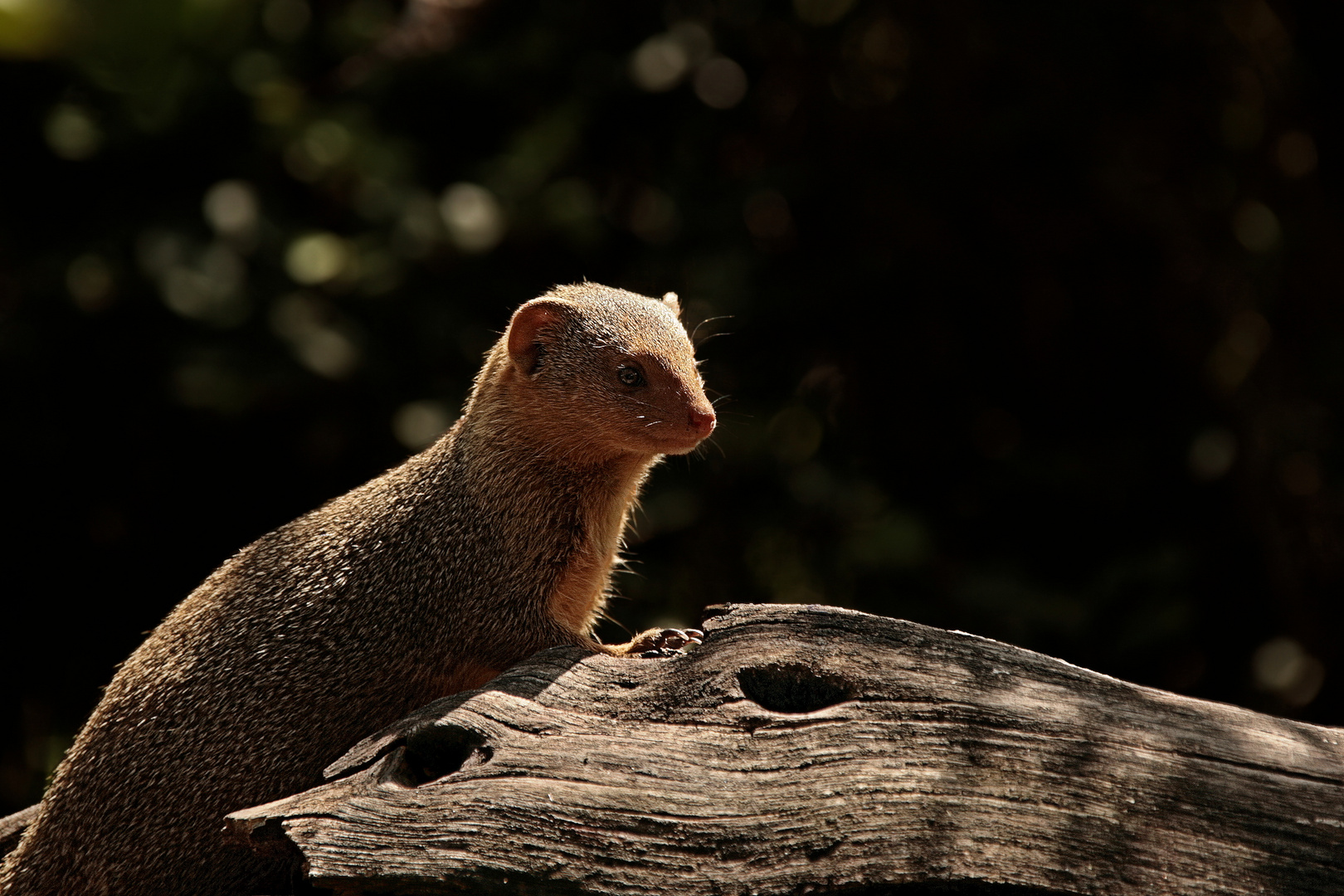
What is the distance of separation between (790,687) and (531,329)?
5.08ft

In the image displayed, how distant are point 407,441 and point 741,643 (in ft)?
9.51

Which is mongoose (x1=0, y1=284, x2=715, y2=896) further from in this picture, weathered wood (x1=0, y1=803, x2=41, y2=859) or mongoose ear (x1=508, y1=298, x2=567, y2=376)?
weathered wood (x1=0, y1=803, x2=41, y2=859)

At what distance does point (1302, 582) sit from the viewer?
6.20 m

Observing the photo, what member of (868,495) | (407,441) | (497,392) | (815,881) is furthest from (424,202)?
(815,881)

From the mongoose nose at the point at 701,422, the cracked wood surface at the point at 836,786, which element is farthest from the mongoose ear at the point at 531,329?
the cracked wood surface at the point at 836,786

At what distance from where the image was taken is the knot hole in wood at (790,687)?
8.50ft

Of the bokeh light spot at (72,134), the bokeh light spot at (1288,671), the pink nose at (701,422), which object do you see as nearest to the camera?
the pink nose at (701,422)

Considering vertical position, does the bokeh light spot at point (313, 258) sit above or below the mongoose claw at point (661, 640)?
above

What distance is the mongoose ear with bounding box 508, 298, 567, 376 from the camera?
3643mm

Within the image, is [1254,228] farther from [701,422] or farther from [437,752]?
[437,752]

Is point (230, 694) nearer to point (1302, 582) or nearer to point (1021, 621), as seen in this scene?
point (1021, 621)

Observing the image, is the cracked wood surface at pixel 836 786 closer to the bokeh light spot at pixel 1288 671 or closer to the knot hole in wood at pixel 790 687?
the knot hole in wood at pixel 790 687

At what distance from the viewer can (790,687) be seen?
8.57ft

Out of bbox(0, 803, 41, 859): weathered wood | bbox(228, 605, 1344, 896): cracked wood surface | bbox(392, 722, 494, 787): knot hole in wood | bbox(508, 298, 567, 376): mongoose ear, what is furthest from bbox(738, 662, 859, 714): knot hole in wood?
bbox(0, 803, 41, 859): weathered wood
